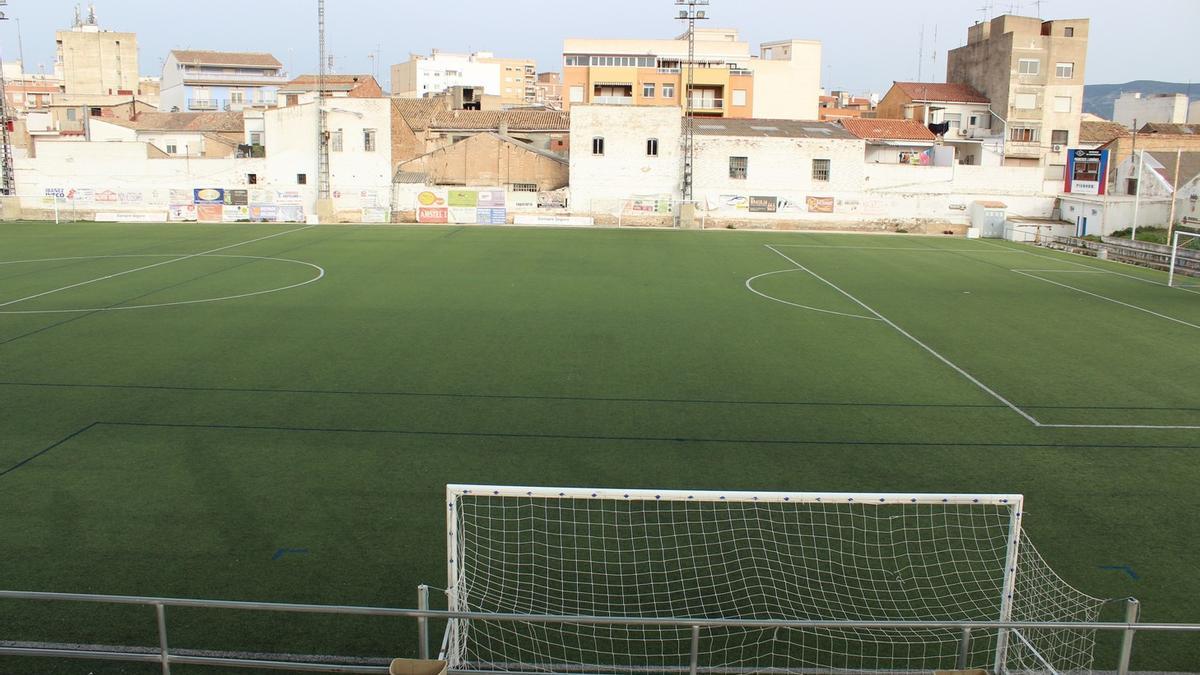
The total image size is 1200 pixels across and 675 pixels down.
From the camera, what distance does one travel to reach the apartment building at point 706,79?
283 feet

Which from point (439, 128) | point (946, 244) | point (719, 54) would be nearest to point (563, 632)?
point (946, 244)

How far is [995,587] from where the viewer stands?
9398 millimetres

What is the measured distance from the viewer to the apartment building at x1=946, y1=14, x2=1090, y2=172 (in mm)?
75188

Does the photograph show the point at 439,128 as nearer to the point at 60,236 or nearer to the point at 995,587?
the point at 60,236

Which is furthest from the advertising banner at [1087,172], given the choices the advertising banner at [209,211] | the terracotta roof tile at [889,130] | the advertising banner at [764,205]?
the advertising banner at [209,211]

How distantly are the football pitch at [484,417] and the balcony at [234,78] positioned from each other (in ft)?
293

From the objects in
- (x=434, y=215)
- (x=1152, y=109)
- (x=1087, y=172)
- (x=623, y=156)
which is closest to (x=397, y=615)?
(x=434, y=215)

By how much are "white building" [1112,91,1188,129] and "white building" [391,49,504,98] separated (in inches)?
3063

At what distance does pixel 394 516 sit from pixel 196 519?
84.3 inches

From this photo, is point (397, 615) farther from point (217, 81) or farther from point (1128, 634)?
point (217, 81)

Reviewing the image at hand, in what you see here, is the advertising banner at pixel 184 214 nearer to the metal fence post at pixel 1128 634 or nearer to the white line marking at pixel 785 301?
the white line marking at pixel 785 301

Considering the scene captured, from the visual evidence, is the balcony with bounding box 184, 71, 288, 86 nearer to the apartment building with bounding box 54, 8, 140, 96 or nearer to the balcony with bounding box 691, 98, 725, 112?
the apartment building with bounding box 54, 8, 140, 96

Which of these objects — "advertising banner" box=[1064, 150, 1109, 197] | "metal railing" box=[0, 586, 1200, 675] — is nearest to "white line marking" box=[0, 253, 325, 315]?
"metal railing" box=[0, 586, 1200, 675]

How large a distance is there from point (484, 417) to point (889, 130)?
61.1 m
